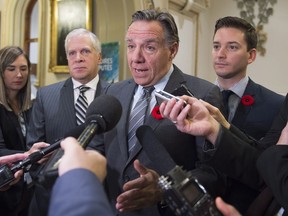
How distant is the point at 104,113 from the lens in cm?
100

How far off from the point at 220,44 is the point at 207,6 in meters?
3.66

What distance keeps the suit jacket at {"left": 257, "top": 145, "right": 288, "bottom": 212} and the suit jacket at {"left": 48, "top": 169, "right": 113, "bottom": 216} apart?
56 cm

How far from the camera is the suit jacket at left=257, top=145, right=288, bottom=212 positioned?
39.4 inches

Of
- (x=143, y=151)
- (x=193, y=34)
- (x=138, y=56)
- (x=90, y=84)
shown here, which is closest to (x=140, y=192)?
(x=143, y=151)

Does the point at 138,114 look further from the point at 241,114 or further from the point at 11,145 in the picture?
the point at 11,145

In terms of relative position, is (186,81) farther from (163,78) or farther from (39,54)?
(39,54)

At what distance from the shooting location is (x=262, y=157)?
3.54ft

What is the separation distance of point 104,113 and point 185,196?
40cm

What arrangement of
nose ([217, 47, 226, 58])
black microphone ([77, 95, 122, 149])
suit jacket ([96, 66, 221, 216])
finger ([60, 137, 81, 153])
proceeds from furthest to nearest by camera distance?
nose ([217, 47, 226, 58])
suit jacket ([96, 66, 221, 216])
black microphone ([77, 95, 122, 149])
finger ([60, 137, 81, 153])

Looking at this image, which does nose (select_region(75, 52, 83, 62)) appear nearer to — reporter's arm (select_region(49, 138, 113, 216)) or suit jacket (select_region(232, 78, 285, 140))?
suit jacket (select_region(232, 78, 285, 140))

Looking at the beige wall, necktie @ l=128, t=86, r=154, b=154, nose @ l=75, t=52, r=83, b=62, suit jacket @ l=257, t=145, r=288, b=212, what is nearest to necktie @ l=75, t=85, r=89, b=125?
nose @ l=75, t=52, r=83, b=62

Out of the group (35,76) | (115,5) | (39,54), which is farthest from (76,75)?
(35,76)

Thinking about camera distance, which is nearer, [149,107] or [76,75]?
[149,107]

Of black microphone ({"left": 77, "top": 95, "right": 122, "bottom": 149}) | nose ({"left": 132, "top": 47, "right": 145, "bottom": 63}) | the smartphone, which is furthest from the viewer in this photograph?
nose ({"left": 132, "top": 47, "right": 145, "bottom": 63})
